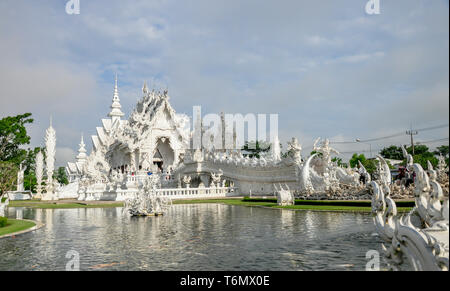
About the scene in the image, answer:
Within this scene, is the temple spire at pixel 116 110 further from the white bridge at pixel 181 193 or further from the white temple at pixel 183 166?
the white bridge at pixel 181 193

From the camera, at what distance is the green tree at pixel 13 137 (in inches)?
1586

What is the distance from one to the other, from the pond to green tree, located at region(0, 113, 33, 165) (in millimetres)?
32060

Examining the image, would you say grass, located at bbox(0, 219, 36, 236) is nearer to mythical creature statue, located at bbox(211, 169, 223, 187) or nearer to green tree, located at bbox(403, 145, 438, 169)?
mythical creature statue, located at bbox(211, 169, 223, 187)

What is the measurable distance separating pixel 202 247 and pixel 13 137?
39427mm

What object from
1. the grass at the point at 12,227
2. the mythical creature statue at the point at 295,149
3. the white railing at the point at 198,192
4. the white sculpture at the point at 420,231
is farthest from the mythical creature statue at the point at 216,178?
the white sculpture at the point at 420,231

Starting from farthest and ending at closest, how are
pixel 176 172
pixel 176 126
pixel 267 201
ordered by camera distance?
pixel 176 126 < pixel 176 172 < pixel 267 201

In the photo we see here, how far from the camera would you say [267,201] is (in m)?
24.5

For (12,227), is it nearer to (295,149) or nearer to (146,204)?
(146,204)

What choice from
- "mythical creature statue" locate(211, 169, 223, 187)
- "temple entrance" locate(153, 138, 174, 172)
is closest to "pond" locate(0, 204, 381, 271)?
"mythical creature statue" locate(211, 169, 223, 187)

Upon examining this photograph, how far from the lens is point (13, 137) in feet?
135

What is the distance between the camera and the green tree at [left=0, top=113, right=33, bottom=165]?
4028cm

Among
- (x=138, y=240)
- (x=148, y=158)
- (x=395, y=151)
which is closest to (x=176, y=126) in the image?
(x=148, y=158)
